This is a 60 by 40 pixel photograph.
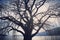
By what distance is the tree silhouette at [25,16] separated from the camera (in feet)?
50.4

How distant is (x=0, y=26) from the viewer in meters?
17.3

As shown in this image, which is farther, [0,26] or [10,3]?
[0,26]

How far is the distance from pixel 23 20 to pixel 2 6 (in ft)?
7.06

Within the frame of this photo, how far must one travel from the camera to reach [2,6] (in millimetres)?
15586

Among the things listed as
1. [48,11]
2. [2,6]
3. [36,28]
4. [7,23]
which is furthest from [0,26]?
[48,11]

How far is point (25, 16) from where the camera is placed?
15.4 m

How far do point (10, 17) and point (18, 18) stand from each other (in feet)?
2.26

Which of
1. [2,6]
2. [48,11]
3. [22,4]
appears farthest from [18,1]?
[48,11]

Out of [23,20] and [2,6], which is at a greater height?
[2,6]

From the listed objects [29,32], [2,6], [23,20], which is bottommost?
[29,32]

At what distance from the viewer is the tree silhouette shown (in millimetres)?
15367

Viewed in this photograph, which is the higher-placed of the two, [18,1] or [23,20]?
[18,1]

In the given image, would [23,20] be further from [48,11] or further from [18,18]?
[48,11]

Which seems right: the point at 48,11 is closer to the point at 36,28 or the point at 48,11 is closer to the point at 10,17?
the point at 36,28
